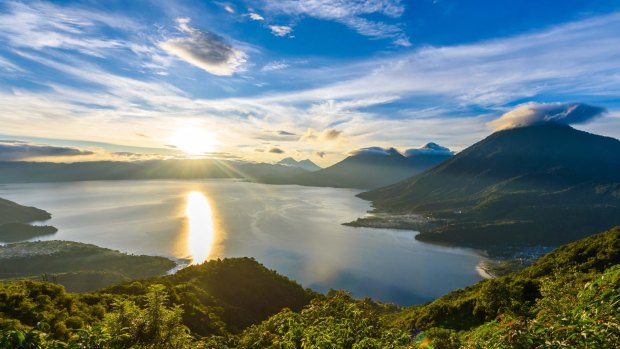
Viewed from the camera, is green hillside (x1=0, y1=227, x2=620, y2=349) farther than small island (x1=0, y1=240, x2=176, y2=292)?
No

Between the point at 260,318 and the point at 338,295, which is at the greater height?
the point at 338,295

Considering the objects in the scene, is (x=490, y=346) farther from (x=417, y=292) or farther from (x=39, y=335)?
(x=417, y=292)

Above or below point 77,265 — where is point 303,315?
above

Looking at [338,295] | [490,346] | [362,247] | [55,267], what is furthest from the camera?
[362,247]

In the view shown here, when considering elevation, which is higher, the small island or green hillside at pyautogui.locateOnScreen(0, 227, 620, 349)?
green hillside at pyautogui.locateOnScreen(0, 227, 620, 349)

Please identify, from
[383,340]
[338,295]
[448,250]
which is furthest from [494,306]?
[448,250]

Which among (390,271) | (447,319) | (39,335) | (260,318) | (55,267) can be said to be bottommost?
(55,267)

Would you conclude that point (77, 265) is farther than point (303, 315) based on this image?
Yes

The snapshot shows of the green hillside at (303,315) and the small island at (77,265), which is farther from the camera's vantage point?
the small island at (77,265)

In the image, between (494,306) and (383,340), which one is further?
(494,306)

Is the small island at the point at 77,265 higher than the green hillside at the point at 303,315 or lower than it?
lower

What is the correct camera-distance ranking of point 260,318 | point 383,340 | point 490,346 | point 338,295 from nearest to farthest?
point 490,346
point 383,340
point 338,295
point 260,318
